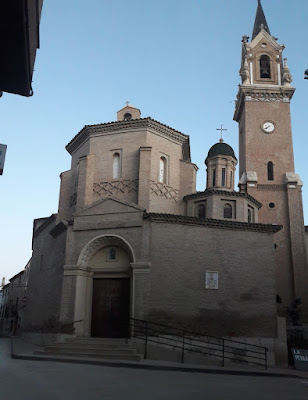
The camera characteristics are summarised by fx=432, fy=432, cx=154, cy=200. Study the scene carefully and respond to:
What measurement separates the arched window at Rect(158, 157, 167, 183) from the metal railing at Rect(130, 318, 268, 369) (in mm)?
7220

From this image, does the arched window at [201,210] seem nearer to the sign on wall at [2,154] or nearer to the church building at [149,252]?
the church building at [149,252]

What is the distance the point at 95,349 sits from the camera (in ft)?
51.6

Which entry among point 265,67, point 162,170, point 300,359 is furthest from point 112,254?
point 265,67

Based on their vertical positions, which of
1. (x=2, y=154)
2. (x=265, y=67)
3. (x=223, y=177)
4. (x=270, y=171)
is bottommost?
(x=2, y=154)

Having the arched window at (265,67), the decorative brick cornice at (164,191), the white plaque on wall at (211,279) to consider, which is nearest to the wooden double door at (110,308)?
the white plaque on wall at (211,279)

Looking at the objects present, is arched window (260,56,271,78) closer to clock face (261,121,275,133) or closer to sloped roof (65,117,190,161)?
clock face (261,121,275,133)

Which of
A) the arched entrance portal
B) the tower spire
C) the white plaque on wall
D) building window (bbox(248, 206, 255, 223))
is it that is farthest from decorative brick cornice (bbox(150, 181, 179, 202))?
→ the tower spire

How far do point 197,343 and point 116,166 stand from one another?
9097 millimetres

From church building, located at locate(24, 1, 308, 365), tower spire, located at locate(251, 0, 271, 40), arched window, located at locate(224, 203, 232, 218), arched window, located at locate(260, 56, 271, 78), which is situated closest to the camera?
church building, located at locate(24, 1, 308, 365)

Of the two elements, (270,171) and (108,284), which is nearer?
(108,284)

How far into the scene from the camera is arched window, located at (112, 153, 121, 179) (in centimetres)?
2084

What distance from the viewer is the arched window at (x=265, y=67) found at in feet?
108

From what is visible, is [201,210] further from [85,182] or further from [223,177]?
[85,182]

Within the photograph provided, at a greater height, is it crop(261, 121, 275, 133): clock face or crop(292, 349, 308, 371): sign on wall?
crop(261, 121, 275, 133): clock face
